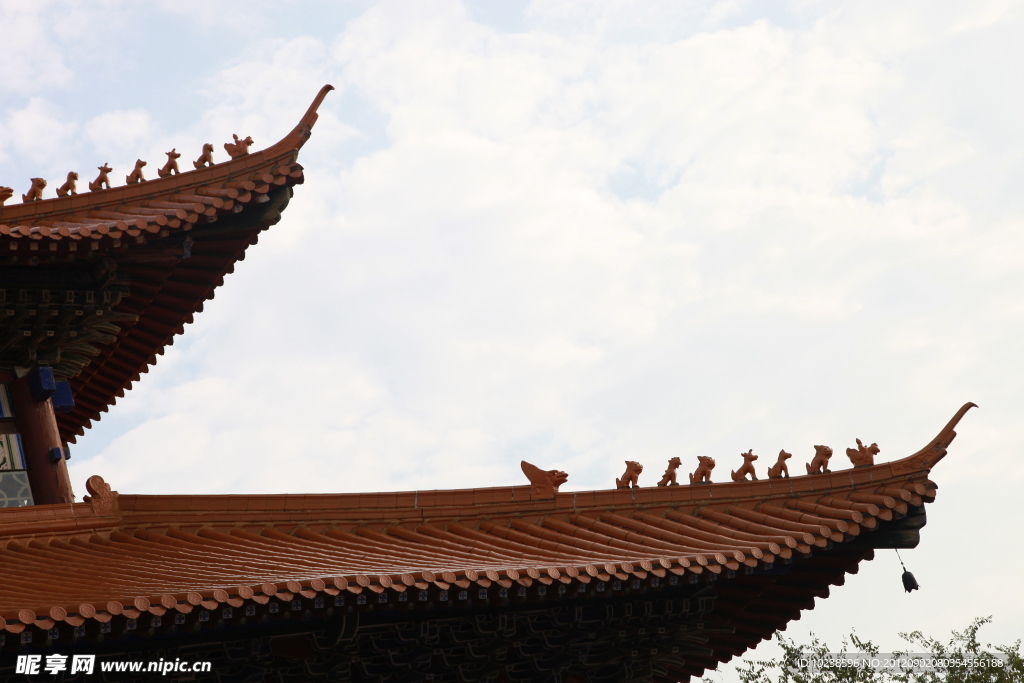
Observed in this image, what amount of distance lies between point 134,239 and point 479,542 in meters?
3.88

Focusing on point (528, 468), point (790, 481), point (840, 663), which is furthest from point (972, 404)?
point (840, 663)

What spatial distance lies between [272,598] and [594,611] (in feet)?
9.11

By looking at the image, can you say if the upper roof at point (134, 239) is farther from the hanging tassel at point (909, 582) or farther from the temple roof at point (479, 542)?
the hanging tassel at point (909, 582)

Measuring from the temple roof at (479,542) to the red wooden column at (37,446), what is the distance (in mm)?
1082

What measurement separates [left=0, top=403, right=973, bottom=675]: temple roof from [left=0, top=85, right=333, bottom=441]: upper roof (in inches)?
70.2

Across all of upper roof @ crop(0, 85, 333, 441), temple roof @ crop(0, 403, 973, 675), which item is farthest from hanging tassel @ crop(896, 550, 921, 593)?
upper roof @ crop(0, 85, 333, 441)

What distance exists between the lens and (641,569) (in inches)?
306

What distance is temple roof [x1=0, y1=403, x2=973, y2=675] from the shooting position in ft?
24.2

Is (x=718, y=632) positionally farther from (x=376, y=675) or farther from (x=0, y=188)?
(x=0, y=188)

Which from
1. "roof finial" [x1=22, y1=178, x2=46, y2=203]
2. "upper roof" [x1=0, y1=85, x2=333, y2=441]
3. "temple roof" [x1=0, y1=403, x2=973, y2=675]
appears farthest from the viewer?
"roof finial" [x1=22, y1=178, x2=46, y2=203]

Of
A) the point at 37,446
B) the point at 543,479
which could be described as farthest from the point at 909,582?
the point at 37,446

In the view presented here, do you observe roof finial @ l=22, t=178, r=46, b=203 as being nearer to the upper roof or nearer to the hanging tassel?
the upper roof

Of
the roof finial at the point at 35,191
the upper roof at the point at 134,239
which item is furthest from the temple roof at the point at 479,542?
the roof finial at the point at 35,191

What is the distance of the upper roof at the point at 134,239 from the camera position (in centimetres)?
945
